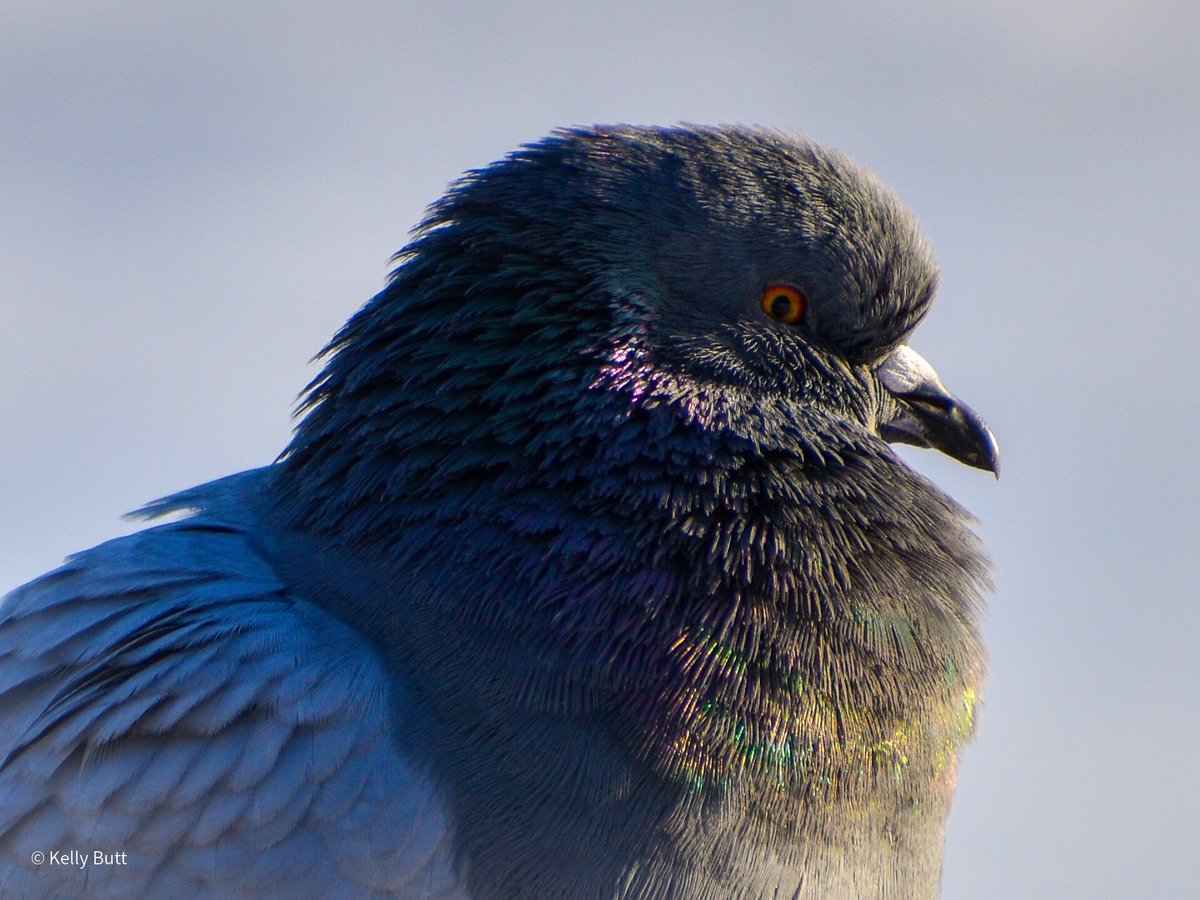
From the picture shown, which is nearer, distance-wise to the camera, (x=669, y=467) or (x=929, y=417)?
(x=669, y=467)

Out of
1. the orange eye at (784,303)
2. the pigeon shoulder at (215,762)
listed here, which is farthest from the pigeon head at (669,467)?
the pigeon shoulder at (215,762)

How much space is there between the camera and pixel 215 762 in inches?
248

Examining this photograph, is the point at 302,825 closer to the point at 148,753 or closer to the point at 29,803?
the point at 148,753

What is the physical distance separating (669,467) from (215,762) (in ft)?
7.35

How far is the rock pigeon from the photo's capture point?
6.18 metres

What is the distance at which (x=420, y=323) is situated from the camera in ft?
23.1

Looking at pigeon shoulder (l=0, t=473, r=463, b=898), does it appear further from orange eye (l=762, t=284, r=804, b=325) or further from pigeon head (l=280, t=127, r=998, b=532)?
orange eye (l=762, t=284, r=804, b=325)

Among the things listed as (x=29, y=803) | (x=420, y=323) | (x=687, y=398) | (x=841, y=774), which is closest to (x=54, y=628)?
(x=29, y=803)

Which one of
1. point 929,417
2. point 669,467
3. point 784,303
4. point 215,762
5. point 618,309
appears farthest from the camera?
point 929,417

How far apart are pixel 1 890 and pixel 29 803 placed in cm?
35

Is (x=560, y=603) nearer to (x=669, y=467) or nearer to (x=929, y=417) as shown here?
(x=669, y=467)

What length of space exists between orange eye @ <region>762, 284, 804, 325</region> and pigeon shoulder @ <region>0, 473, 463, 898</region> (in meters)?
2.49

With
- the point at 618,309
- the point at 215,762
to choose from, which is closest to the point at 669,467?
the point at 618,309

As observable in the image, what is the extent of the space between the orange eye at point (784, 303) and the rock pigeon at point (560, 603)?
0.06 feet
